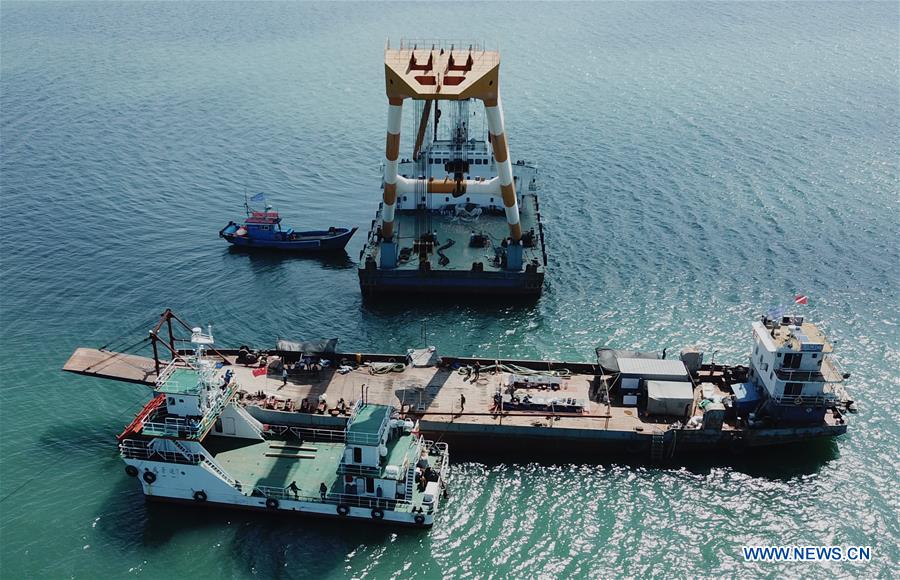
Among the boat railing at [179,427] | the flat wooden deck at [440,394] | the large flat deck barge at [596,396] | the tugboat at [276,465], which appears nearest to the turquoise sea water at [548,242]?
the tugboat at [276,465]

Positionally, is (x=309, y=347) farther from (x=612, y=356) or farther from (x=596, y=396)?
(x=612, y=356)

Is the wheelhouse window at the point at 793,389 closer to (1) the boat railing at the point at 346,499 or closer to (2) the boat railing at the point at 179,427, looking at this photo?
(1) the boat railing at the point at 346,499

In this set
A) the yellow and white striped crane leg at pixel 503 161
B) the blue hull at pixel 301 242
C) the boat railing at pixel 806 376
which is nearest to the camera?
the boat railing at pixel 806 376

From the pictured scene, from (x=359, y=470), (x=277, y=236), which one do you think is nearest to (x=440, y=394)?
(x=359, y=470)

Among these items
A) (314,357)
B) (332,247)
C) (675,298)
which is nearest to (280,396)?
(314,357)

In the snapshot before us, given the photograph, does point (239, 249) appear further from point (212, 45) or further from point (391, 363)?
point (212, 45)

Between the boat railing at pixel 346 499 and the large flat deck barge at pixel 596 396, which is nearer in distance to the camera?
the boat railing at pixel 346 499
